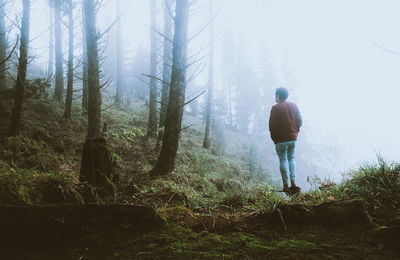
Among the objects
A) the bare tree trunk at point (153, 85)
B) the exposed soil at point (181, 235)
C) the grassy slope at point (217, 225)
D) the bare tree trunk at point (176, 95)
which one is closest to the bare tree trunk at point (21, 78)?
the bare tree trunk at point (176, 95)

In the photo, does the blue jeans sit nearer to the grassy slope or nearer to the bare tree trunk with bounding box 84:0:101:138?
the grassy slope

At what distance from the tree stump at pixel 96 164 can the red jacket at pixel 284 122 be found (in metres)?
3.66

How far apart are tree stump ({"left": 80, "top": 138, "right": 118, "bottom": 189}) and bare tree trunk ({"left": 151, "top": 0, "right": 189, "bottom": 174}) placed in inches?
137

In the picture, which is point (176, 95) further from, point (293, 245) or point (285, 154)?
point (293, 245)

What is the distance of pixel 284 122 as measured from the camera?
17.6 feet

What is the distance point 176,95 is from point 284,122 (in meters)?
2.96

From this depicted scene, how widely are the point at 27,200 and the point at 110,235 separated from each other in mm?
1360

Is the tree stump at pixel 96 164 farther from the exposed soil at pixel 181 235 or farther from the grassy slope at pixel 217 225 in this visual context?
the exposed soil at pixel 181 235

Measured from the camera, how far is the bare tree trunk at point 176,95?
6547 millimetres

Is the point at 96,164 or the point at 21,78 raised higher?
the point at 21,78

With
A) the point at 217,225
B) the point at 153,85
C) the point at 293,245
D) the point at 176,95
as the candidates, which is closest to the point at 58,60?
the point at 153,85

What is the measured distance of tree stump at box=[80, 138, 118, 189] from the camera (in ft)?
9.82

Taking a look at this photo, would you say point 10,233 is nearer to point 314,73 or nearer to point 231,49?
point 231,49

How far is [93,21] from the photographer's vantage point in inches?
304
